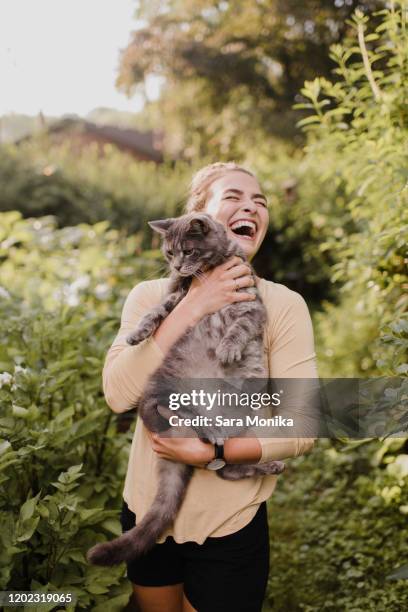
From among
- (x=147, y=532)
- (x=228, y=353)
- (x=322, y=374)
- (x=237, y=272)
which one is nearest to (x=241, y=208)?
(x=237, y=272)

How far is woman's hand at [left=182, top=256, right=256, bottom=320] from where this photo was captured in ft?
6.28

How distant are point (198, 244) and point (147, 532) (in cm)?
115

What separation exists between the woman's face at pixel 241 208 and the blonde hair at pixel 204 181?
40 mm

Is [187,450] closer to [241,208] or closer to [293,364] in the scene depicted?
[293,364]

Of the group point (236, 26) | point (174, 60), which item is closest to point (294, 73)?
point (236, 26)

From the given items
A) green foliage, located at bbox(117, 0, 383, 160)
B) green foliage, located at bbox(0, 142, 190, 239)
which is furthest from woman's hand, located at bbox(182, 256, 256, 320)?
green foliage, located at bbox(117, 0, 383, 160)

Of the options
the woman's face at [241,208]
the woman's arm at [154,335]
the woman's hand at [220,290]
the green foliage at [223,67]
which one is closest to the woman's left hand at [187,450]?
the woman's arm at [154,335]

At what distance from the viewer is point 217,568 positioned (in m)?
1.71

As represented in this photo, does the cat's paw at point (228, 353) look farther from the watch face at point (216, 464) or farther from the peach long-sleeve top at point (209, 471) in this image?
the watch face at point (216, 464)

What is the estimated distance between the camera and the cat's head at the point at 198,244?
2137mm

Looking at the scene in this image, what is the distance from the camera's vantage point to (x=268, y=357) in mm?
1907

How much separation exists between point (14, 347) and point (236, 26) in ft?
47.1

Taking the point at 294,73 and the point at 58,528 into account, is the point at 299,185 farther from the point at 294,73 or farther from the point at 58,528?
the point at 58,528

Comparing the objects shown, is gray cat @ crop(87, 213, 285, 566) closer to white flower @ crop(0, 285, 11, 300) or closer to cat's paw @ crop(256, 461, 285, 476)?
cat's paw @ crop(256, 461, 285, 476)
